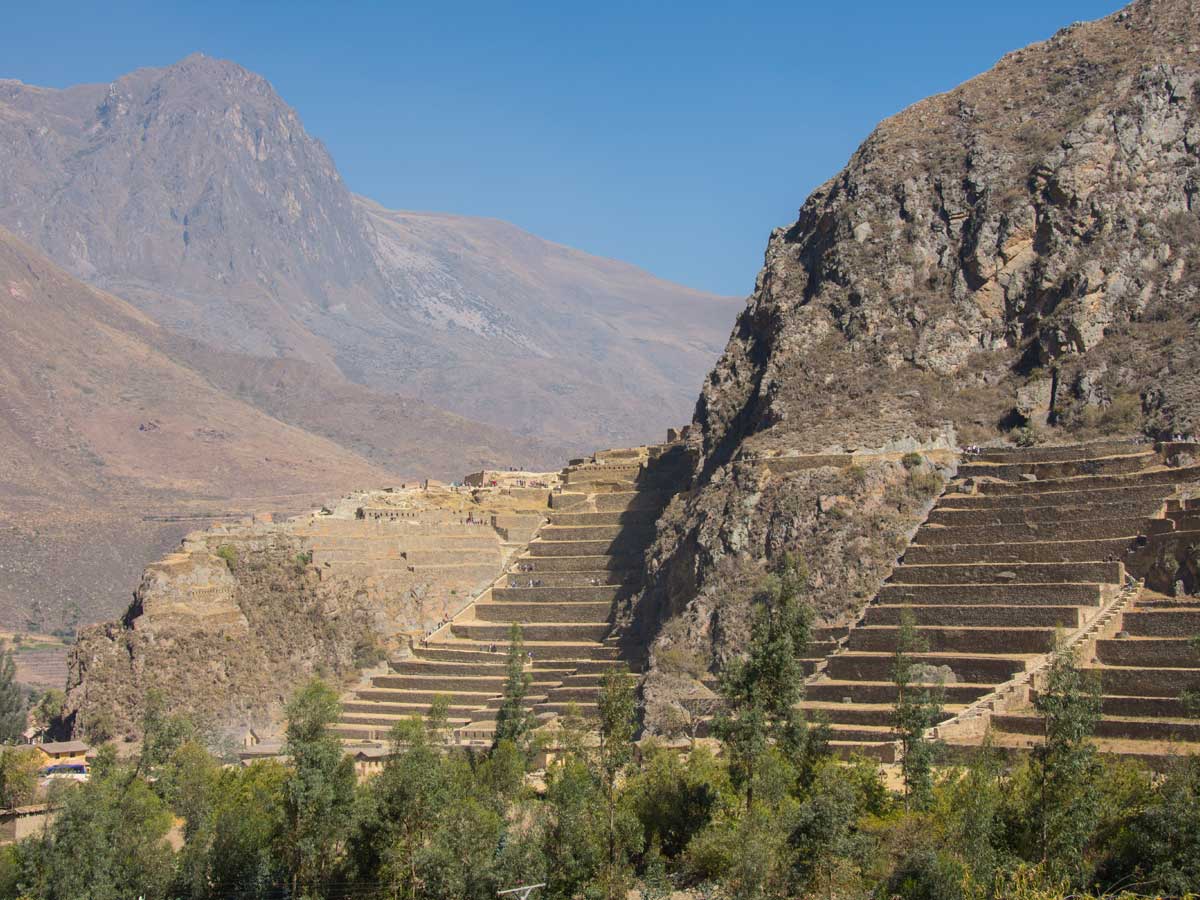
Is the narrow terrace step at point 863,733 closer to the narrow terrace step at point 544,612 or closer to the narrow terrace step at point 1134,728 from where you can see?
the narrow terrace step at point 1134,728

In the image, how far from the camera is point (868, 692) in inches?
2586

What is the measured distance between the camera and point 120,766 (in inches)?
2891

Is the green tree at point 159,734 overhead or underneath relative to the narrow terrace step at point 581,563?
underneath

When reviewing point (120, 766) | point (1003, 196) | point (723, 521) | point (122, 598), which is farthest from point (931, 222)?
point (122, 598)

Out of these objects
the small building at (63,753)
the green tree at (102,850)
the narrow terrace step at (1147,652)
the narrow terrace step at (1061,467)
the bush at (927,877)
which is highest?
the narrow terrace step at (1061,467)

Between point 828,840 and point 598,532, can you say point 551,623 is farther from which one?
point 828,840

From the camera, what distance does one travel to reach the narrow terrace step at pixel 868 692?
63.4 metres

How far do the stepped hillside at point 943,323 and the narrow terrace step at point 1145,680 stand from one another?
42.3 ft

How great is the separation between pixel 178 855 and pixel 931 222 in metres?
46.6

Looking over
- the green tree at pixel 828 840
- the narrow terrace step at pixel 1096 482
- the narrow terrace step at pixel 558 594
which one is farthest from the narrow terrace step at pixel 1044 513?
the green tree at pixel 828 840

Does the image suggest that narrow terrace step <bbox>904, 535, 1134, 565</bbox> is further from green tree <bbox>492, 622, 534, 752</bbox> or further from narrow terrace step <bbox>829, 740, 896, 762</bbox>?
green tree <bbox>492, 622, 534, 752</bbox>

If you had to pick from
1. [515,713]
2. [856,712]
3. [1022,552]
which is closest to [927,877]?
[856,712]

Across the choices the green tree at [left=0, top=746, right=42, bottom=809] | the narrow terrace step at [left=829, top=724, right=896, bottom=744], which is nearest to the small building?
the green tree at [left=0, top=746, right=42, bottom=809]

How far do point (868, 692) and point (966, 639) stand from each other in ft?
12.6
